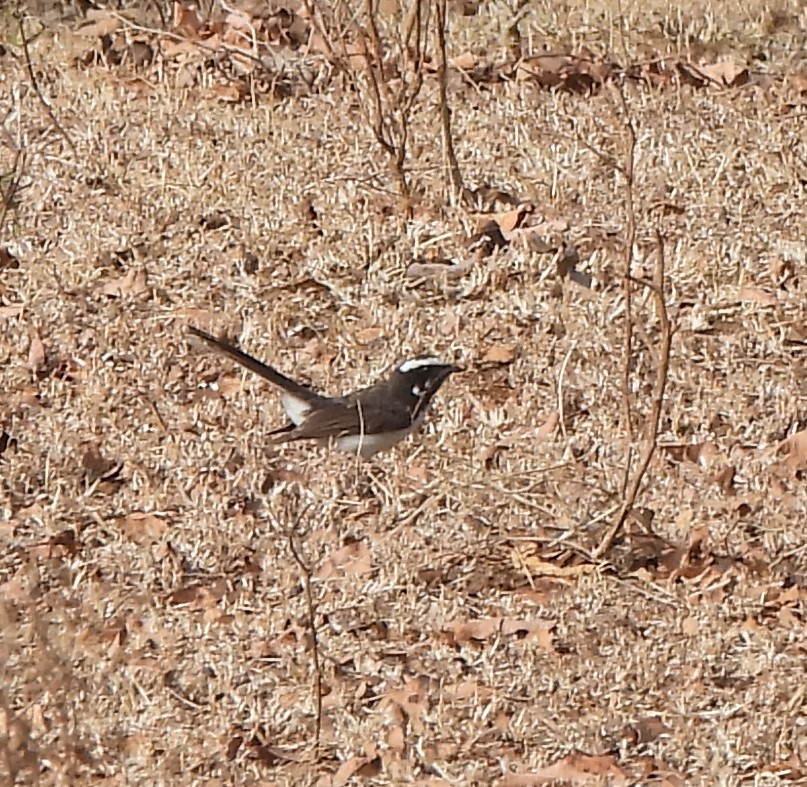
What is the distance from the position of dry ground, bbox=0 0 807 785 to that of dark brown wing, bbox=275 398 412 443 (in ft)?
0.67

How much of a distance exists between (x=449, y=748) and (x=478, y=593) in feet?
2.95

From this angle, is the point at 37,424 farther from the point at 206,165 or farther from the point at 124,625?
the point at 206,165

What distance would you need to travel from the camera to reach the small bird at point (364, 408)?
681cm

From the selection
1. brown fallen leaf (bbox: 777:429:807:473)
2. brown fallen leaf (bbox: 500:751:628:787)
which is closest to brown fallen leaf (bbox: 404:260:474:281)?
brown fallen leaf (bbox: 777:429:807:473)

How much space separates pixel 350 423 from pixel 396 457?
0.32m

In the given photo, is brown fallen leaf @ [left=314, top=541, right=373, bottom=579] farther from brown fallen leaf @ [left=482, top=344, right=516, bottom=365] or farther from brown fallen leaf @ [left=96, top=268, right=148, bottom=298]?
brown fallen leaf @ [left=96, top=268, right=148, bottom=298]

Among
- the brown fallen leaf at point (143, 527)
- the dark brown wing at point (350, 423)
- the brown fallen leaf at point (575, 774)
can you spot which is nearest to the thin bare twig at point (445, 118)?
the dark brown wing at point (350, 423)

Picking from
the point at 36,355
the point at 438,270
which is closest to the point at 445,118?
the point at 438,270

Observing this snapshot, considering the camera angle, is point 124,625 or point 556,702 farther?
point 124,625

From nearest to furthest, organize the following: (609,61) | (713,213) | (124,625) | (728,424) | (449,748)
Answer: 1. (449,748)
2. (124,625)
3. (728,424)
4. (713,213)
5. (609,61)

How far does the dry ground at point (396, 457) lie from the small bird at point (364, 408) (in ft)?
0.49

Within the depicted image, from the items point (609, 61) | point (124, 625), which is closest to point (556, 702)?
point (124, 625)

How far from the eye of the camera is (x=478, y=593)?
6.11m

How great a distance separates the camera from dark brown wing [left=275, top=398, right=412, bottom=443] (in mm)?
6789
